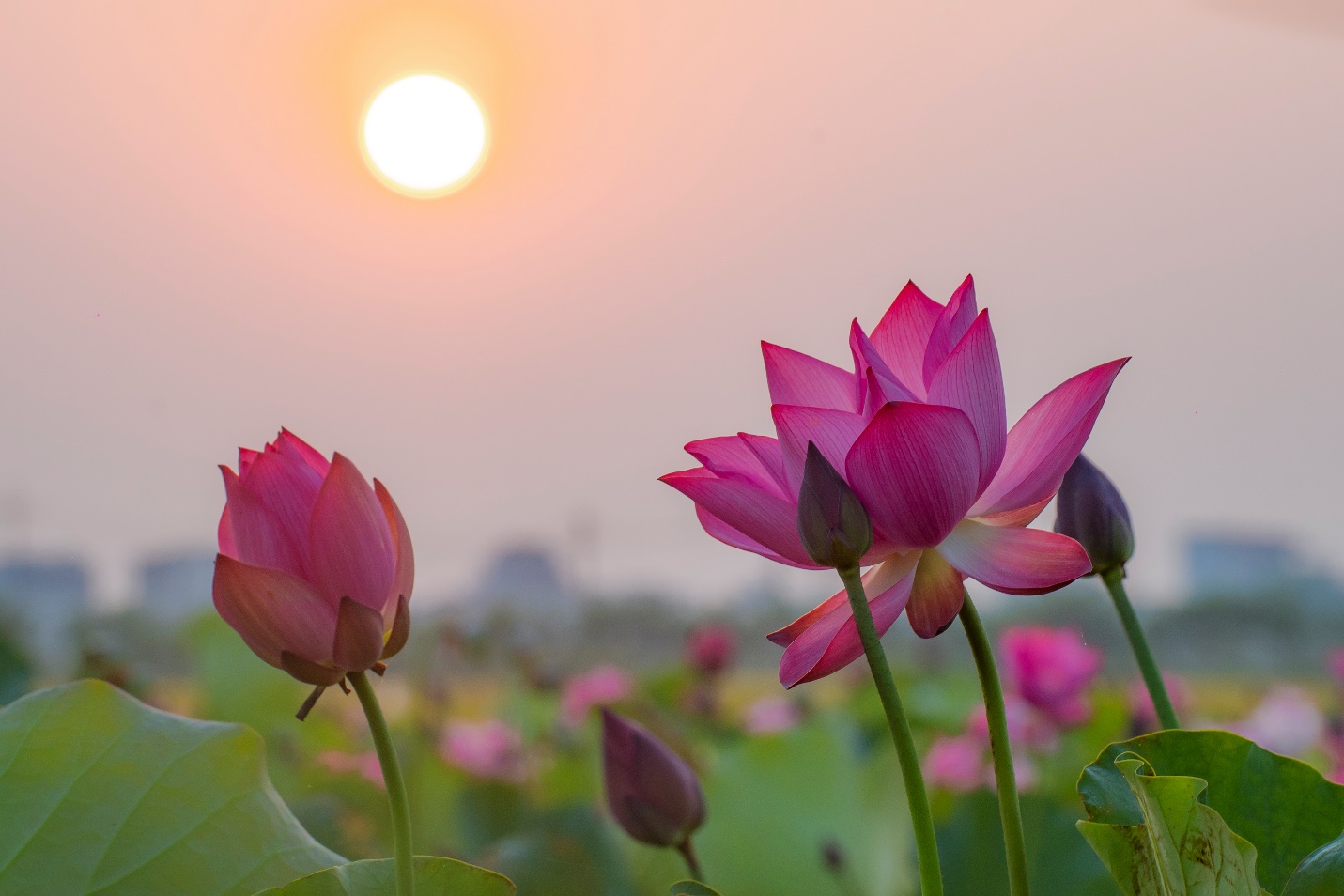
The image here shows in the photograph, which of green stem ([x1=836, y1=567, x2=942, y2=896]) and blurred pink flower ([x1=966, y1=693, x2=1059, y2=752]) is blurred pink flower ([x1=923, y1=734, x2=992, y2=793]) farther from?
green stem ([x1=836, y1=567, x2=942, y2=896])

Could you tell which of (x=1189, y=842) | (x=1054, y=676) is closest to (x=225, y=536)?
(x=1189, y=842)

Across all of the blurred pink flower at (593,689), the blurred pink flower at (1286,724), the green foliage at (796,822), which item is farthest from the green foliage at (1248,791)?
the blurred pink flower at (593,689)

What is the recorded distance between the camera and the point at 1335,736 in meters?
0.98

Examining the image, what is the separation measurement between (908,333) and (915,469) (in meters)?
0.06

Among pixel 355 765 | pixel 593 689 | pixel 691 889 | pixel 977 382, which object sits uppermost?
pixel 977 382

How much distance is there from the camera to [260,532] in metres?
0.22

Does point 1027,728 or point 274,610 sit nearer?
point 274,610

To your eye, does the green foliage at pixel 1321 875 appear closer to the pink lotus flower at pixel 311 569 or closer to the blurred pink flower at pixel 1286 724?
the pink lotus flower at pixel 311 569

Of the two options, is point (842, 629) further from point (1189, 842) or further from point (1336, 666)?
point (1336, 666)

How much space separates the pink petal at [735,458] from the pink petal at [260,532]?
93 mm

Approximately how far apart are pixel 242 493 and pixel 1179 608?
1.55 metres

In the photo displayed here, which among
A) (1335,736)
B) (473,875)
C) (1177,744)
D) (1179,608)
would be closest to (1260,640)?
(1179,608)

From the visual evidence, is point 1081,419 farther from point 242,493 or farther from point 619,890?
point 619,890

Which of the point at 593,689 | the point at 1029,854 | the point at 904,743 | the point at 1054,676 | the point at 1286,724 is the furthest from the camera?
the point at 593,689
